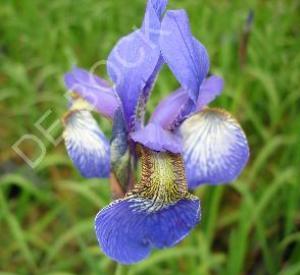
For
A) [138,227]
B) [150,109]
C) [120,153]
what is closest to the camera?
[138,227]

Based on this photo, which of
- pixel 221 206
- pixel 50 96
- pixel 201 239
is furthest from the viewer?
pixel 50 96

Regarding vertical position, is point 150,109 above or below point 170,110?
below

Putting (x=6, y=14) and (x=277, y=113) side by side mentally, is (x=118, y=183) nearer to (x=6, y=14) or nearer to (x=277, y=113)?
(x=277, y=113)

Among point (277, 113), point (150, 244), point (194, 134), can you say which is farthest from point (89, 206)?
point (150, 244)

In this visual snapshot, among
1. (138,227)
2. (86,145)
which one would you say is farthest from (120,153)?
(138,227)

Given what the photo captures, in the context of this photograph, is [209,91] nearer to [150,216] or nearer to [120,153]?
[120,153]

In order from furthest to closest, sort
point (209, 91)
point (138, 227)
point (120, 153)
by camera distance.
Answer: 1. point (209, 91)
2. point (120, 153)
3. point (138, 227)
